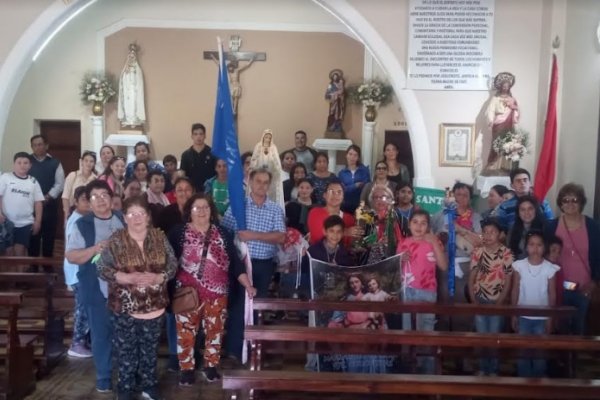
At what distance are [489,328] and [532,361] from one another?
325 millimetres

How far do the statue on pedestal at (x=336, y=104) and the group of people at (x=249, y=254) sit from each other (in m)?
3.16

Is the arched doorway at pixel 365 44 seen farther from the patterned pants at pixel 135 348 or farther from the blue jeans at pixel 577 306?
the patterned pants at pixel 135 348

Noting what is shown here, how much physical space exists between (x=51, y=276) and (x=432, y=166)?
389cm

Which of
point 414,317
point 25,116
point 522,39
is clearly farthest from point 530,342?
point 25,116

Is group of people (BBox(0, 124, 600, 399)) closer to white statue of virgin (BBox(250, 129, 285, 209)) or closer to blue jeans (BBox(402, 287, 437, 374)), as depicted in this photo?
blue jeans (BBox(402, 287, 437, 374))

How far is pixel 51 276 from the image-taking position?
441 cm

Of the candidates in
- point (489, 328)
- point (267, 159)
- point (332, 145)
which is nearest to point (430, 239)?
point (489, 328)

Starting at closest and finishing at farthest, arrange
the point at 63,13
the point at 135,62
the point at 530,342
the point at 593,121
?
the point at 530,342 → the point at 593,121 → the point at 63,13 → the point at 135,62

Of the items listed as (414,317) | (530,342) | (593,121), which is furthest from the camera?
(593,121)

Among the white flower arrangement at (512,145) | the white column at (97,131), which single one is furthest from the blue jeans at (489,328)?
the white column at (97,131)

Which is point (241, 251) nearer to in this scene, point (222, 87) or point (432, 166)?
point (222, 87)

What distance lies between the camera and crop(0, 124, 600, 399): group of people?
3.77 metres

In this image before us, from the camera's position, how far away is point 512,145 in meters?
6.45

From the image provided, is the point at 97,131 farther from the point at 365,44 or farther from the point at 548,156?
the point at 548,156
